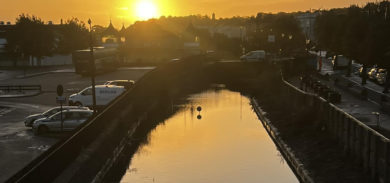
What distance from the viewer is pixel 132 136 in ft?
133

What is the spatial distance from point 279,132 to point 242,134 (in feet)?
11.5

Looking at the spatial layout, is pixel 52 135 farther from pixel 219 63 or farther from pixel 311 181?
pixel 219 63

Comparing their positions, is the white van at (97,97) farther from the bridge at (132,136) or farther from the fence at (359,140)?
the fence at (359,140)

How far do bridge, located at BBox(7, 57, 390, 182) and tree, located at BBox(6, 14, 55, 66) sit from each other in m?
56.5

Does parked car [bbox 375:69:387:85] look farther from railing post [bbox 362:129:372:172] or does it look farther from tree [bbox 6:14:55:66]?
tree [bbox 6:14:55:66]

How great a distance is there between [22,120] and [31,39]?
79225mm

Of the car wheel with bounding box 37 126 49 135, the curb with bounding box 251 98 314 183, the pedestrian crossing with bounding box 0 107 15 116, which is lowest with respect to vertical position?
the curb with bounding box 251 98 314 183

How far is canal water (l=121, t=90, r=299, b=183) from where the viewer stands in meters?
29.5

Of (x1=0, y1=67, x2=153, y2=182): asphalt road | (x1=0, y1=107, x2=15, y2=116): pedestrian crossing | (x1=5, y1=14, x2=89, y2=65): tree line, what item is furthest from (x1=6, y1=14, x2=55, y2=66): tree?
(x1=0, y1=107, x2=15, y2=116): pedestrian crossing

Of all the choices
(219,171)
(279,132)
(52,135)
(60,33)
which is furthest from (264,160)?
(60,33)

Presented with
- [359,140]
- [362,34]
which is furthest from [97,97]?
[362,34]

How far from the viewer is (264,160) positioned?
33.2 m

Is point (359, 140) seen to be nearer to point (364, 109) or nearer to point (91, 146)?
point (91, 146)

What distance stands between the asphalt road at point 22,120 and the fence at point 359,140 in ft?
51.7
